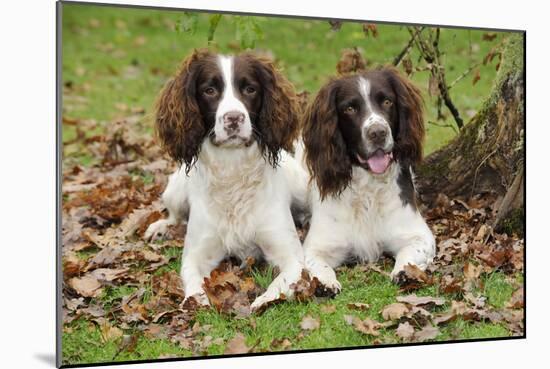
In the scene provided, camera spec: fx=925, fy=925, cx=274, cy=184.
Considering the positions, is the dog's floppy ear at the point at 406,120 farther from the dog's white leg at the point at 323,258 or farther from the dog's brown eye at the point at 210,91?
the dog's brown eye at the point at 210,91

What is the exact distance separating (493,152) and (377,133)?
0.97 m

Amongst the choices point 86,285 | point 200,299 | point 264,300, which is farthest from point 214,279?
point 86,285

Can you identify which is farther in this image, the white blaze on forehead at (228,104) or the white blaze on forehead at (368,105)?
the white blaze on forehead at (368,105)

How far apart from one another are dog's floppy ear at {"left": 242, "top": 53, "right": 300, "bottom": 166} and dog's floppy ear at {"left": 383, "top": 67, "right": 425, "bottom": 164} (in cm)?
48

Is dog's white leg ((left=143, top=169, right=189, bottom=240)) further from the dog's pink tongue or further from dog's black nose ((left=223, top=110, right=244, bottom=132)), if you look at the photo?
the dog's pink tongue

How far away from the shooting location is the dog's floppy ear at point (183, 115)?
4.06m

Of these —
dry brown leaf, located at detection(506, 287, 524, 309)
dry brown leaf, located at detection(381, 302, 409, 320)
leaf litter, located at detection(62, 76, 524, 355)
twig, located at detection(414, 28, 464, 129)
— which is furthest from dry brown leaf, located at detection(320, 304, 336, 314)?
twig, located at detection(414, 28, 464, 129)

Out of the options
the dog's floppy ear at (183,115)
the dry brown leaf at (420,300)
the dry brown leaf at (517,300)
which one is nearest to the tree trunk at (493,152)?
the dry brown leaf at (517,300)

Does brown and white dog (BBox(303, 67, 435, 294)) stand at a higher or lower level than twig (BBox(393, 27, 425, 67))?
lower

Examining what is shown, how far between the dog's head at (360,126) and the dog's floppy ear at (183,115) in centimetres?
57

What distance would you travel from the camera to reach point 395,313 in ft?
13.3

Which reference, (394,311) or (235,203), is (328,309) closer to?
(394,311)

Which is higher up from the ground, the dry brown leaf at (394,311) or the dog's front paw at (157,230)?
the dog's front paw at (157,230)

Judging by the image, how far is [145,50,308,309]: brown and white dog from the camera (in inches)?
157
